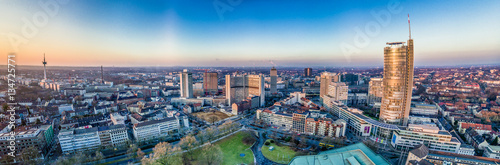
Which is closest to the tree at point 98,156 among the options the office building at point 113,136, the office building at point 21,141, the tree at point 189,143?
the office building at point 113,136

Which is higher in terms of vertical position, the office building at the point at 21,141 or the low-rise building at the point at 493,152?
the office building at the point at 21,141

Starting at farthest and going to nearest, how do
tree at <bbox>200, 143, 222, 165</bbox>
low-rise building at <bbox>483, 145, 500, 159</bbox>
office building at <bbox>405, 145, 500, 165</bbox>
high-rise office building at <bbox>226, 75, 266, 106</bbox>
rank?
high-rise office building at <bbox>226, 75, 266, 106</bbox> → low-rise building at <bbox>483, 145, 500, 159</bbox> → tree at <bbox>200, 143, 222, 165</bbox> → office building at <bbox>405, 145, 500, 165</bbox>

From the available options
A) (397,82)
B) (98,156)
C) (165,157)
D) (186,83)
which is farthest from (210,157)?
(186,83)

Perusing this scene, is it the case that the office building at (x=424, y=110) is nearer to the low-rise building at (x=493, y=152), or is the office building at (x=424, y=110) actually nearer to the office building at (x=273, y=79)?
the low-rise building at (x=493, y=152)

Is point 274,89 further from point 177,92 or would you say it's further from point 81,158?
point 81,158

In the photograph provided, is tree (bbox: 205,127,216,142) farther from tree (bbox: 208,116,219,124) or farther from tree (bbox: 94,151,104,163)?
tree (bbox: 94,151,104,163)

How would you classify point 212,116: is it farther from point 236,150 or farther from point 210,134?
point 236,150

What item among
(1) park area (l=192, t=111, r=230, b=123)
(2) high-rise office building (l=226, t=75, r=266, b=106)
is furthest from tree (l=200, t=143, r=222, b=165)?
(2) high-rise office building (l=226, t=75, r=266, b=106)
